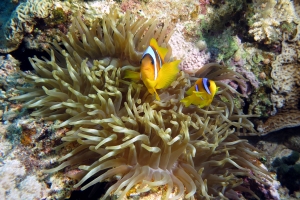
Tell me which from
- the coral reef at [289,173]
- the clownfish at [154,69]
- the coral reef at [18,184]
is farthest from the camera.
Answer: the coral reef at [289,173]

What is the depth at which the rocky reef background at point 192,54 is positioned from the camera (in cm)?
228

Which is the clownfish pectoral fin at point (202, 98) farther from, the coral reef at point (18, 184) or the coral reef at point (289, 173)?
A: the coral reef at point (289, 173)

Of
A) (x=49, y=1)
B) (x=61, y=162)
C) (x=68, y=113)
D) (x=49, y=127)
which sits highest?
(x=49, y=1)

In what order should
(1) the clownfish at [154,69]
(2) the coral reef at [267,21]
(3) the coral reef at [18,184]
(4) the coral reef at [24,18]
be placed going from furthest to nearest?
(2) the coral reef at [267,21], (4) the coral reef at [24,18], (3) the coral reef at [18,184], (1) the clownfish at [154,69]

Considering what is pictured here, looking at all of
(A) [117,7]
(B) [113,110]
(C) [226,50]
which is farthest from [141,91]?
(C) [226,50]

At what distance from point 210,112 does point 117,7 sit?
1545mm

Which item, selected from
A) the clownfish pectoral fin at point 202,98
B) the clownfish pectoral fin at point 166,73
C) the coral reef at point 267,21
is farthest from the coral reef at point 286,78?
the clownfish pectoral fin at point 166,73

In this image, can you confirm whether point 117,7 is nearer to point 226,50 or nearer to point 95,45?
point 95,45

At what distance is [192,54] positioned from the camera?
292 cm

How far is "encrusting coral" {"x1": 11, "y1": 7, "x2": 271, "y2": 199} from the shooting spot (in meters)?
2.05

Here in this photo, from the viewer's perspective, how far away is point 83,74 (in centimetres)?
242

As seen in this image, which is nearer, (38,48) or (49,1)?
(49,1)

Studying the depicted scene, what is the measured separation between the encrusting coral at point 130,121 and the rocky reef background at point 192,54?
183mm

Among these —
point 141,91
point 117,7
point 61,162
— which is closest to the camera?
point 61,162
